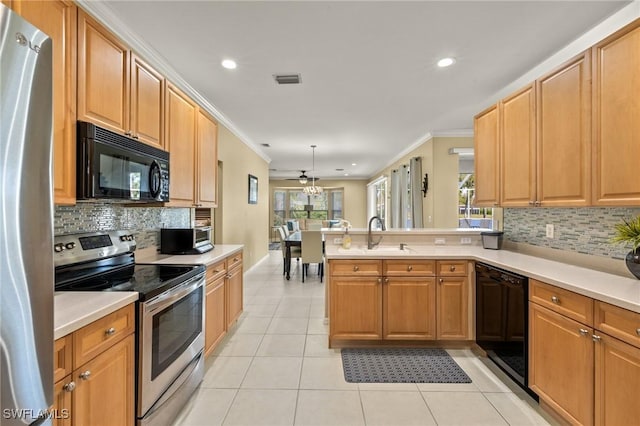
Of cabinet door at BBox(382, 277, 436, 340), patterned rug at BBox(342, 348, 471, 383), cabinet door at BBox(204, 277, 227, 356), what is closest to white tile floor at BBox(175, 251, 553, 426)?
patterned rug at BBox(342, 348, 471, 383)

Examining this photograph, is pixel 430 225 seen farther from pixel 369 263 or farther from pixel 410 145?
pixel 369 263

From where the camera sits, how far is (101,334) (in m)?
1.25

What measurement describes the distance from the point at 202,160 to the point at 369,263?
6.24 feet

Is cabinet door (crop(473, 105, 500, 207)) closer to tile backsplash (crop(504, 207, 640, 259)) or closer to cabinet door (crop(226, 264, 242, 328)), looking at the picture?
tile backsplash (crop(504, 207, 640, 259))

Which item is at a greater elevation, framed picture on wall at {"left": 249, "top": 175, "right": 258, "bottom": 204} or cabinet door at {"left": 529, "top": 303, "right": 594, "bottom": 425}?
framed picture on wall at {"left": 249, "top": 175, "right": 258, "bottom": 204}

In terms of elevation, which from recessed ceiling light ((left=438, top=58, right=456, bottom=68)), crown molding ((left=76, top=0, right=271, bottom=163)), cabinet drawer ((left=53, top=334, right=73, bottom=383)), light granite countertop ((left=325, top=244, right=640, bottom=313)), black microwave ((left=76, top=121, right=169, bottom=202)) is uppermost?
recessed ceiling light ((left=438, top=58, right=456, bottom=68))

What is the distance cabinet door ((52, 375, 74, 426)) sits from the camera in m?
1.04

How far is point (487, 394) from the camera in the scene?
2.04 meters

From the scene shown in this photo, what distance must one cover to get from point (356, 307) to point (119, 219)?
2118 millimetres

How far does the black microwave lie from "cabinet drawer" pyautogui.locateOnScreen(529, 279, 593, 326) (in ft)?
8.64

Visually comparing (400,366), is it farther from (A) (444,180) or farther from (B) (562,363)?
(A) (444,180)

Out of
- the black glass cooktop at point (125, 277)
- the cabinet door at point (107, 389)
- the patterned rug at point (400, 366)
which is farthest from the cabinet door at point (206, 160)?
the patterned rug at point (400, 366)

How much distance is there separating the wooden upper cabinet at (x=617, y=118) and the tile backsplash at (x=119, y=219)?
10.3 feet

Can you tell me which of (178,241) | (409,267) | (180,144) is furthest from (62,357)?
(409,267)
